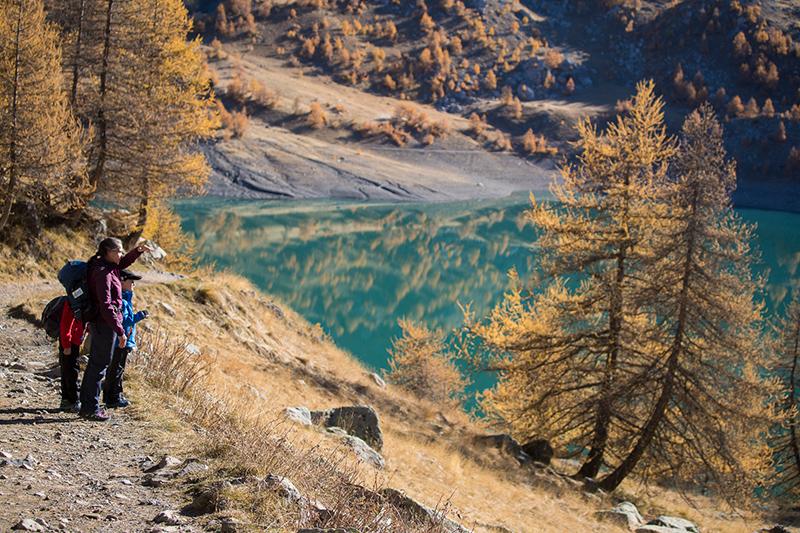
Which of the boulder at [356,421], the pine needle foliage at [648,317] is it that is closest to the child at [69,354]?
the boulder at [356,421]

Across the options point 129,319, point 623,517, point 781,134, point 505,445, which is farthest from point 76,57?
point 781,134

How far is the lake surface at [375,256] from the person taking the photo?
162ft

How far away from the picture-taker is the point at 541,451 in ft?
65.8

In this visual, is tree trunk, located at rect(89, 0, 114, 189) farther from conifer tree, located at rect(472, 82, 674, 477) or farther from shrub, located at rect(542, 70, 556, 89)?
shrub, located at rect(542, 70, 556, 89)

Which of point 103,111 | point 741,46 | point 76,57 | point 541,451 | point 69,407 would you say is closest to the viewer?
point 69,407

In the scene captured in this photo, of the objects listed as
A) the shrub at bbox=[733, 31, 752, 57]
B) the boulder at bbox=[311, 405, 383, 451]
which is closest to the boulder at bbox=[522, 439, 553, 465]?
the boulder at bbox=[311, 405, 383, 451]

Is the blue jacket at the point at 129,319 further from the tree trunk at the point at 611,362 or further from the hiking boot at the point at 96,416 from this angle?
the tree trunk at the point at 611,362

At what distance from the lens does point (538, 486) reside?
54.7ft

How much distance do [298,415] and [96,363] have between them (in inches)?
207

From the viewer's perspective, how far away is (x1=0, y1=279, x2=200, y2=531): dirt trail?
5340 mm

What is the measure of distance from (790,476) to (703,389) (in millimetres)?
12647

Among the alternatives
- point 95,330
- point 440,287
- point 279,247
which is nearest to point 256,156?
point 279,247

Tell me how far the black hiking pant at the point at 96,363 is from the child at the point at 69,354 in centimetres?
35

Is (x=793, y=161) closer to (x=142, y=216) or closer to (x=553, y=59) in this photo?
(x=553, y=59)
